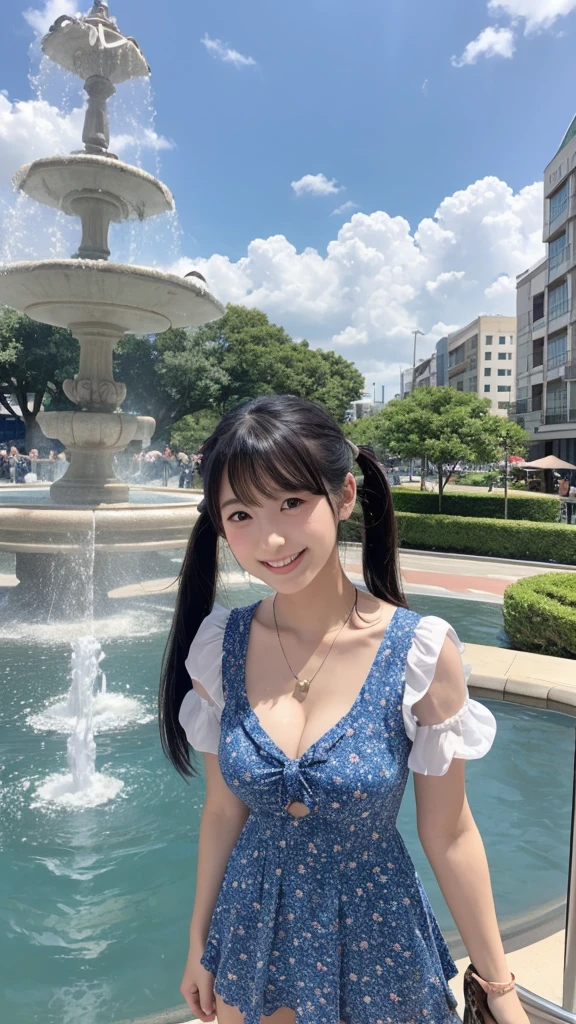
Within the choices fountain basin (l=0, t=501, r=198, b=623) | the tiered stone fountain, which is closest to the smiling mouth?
fountain basin (l=0, t=501, r=198, b=623)

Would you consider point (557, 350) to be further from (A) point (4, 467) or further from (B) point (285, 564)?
(B) point (285, 564)

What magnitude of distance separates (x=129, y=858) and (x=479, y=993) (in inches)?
101

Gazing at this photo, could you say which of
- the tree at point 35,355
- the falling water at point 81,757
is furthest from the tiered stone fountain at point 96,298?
the tree at point 35,355

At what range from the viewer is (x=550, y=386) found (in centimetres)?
4088

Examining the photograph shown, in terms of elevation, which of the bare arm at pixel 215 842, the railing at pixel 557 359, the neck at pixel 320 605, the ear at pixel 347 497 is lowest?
the bare arm at pixel 215 842

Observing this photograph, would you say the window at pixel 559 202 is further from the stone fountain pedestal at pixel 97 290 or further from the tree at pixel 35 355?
the stone fountain pedestal at pixel 97 290

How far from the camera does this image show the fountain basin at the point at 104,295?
7.07 m

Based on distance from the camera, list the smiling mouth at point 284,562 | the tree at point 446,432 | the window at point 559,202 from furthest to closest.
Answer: the window at point 559,202 → the tree at point 446,432 → the smiling mouth at point 284,562

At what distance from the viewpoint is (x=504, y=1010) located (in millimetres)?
1286

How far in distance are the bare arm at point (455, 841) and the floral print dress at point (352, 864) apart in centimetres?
3

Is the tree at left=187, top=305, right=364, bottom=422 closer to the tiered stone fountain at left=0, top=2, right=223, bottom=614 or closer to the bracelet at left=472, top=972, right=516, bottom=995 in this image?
the tiered stone fountain at left=0, top=2, right=223, bottom=614

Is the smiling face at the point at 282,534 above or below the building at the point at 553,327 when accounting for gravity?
below

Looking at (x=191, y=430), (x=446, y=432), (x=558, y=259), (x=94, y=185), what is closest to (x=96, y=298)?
(x=94, y=185)

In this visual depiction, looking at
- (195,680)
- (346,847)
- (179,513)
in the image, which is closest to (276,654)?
(195,680)
